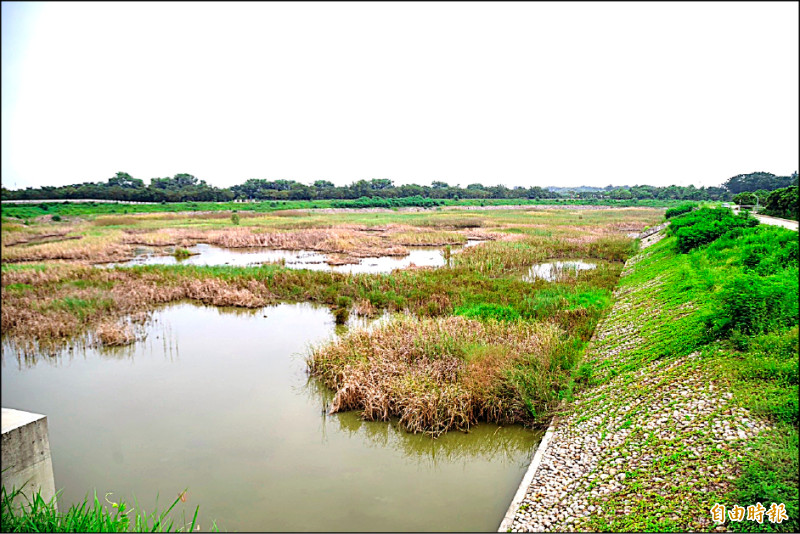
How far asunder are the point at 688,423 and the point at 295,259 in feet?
71.8

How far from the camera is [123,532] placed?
177 inches

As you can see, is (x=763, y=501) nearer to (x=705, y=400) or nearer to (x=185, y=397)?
(x=705, y=400)

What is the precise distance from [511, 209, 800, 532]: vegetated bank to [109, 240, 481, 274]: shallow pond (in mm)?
14244

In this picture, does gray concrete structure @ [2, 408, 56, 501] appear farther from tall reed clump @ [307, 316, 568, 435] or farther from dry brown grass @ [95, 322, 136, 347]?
dry brown grass @ [95, 322, 136, 347]

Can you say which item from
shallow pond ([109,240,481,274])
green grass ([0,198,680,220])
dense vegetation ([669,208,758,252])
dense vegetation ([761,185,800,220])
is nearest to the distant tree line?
green grass ([0,198,680,220])

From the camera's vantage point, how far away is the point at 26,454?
4750 mm

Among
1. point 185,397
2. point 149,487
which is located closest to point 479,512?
point 149,487

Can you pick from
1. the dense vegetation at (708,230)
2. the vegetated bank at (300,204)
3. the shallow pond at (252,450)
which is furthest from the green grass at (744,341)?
the vegetated bank at (300,204)

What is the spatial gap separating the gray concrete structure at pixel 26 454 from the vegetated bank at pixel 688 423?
4971 millimetres

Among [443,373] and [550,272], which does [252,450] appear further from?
[550,272]

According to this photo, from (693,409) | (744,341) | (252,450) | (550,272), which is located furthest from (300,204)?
(693,409)

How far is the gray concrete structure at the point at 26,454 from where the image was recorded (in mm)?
4566

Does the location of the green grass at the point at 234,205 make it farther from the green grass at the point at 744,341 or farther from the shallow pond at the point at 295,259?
the green grass at the point at 744,341

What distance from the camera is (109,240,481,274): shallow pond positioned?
22.9m
